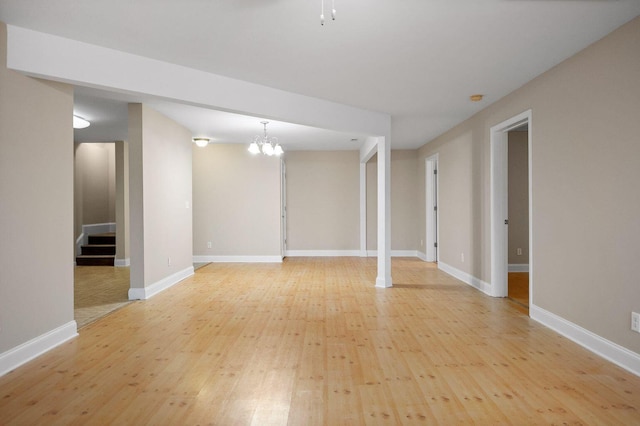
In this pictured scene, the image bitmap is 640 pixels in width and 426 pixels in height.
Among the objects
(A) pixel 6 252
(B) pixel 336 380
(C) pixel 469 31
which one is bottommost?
(B) pixel 336 380

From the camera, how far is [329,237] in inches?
381

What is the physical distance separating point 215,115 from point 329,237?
4.67 meters

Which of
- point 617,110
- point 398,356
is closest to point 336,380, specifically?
point 398,356

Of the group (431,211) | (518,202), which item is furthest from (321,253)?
(518,202)

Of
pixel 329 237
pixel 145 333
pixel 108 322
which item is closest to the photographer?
pixel 145 333

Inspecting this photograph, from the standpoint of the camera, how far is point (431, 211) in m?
8.80

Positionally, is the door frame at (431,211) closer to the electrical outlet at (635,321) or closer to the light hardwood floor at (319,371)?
the light hardwood floor at (319,371)

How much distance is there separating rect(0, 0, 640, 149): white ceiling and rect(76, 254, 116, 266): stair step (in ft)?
14.5

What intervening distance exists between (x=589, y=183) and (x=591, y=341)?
131 cm

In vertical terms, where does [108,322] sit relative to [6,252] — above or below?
below

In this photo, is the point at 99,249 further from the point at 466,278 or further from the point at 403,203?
the point at 466,278

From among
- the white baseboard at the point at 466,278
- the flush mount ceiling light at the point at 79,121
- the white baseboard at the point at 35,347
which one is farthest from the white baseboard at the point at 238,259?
the white baseboard at the point at 35,347

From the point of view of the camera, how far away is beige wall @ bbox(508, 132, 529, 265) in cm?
722

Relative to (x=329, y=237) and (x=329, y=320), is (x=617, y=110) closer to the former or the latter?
(x=329, y=320)
